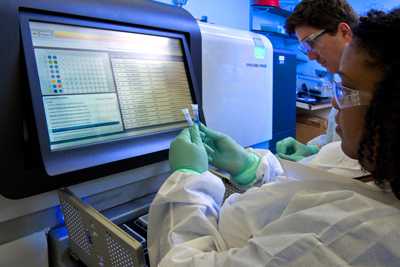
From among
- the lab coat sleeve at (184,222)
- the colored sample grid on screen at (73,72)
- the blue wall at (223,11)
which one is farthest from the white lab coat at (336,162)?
the blue wall at (223,11)

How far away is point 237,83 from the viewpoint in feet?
3.64

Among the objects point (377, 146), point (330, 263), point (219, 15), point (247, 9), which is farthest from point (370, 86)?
point (247, 9)

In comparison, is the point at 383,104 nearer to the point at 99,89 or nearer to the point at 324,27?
the point at 99,89

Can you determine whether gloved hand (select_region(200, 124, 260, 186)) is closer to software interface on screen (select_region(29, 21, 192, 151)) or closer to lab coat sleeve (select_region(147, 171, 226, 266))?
software interface on screen (select_region(29, 21, 192, 151))

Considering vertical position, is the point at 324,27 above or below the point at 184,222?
above

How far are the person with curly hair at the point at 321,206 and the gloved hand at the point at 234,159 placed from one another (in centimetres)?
15

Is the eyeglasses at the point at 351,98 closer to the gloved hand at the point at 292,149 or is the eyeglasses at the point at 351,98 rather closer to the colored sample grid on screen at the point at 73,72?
the colored sample grid on screen at the point at 73,72

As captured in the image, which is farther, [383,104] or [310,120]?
[310,120]

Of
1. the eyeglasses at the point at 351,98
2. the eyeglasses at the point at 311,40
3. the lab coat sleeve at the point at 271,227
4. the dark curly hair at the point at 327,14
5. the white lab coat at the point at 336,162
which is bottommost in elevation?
the white lab coat at the point at 336,162

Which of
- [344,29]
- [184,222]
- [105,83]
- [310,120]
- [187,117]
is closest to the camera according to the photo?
[184,222]

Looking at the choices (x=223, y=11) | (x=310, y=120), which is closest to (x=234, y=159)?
(x=223, y=11)

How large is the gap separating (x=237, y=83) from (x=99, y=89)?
554 millimetres

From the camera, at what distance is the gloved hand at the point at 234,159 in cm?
88

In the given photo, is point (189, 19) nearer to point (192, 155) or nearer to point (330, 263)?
point (192, 155)
